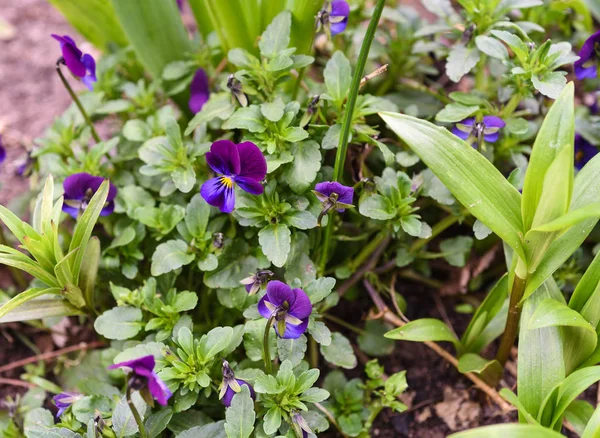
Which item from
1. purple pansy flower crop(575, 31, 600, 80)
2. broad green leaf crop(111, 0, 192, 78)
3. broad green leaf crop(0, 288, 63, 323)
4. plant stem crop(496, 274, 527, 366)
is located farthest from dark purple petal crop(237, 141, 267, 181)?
purple pansy flower crop(575, 31, 600, 80)

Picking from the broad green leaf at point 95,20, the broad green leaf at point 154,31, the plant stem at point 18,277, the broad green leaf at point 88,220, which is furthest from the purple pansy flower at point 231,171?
the broad green leaf at point 95,20

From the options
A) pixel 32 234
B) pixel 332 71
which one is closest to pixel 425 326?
pixel 332 71

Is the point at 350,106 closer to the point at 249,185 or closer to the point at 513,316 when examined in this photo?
the point at 249,185

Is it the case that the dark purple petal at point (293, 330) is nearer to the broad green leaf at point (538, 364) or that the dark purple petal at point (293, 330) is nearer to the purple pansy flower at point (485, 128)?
the broad green leaf at point (538, 364)

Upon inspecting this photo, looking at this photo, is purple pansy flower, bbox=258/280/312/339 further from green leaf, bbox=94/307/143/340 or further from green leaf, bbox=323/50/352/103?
green leaf, bbox=323/50/352/103

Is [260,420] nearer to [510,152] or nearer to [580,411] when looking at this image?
[580,411]

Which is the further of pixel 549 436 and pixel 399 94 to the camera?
pixel 399 94

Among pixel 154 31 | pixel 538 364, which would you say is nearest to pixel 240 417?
pixel 538 364
